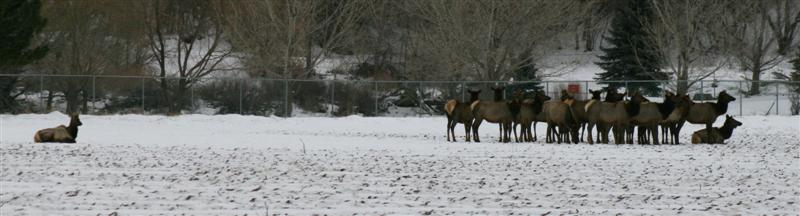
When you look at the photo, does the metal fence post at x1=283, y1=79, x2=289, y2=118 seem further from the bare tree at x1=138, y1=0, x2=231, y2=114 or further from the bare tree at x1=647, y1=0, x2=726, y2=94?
the bare tree at x1=647, y1=0, x2=726, y2=94

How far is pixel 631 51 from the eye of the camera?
71.7 meters

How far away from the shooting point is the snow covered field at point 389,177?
14.9m

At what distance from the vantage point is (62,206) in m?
14.5

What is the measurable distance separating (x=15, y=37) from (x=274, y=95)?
11218mm

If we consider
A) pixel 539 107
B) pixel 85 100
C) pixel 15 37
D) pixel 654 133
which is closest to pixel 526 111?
pixel 539 107

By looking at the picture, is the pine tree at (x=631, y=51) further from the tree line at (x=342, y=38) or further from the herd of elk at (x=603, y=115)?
the herd of elk at (x=603, y=115)

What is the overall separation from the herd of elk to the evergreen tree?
21474 millimetres

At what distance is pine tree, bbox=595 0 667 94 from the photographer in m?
69.4

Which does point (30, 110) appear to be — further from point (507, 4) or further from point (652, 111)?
point (652, 111)

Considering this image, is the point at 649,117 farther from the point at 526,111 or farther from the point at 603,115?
the point at 526,111

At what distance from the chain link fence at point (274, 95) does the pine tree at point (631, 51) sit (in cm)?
1260

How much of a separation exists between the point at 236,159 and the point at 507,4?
38.2m

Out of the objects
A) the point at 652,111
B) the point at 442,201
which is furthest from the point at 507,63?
the point at 442,201

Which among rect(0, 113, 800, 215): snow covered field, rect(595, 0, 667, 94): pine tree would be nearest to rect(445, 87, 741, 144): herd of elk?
rect(0, 113, 800, 215): snow covered field
